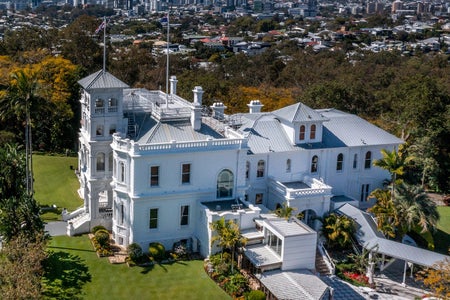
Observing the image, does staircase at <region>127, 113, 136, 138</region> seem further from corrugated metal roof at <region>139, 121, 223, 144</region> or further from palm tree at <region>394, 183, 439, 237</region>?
palm tree at <region>394, 183, 439, 237</region>

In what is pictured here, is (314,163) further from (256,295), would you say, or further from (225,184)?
(256,295)

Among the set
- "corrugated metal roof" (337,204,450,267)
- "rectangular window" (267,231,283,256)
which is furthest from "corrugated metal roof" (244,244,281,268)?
"corrugated metal roof" (337,204,450,267)

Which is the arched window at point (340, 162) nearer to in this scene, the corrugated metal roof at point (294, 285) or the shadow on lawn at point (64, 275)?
the corrugated metal roof at point (294, 285)

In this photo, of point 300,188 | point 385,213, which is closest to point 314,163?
point 300,188

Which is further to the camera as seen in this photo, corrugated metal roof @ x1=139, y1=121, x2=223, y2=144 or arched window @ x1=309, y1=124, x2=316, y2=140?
arched window @ x1=309, y1=124, x2=316, y2=140

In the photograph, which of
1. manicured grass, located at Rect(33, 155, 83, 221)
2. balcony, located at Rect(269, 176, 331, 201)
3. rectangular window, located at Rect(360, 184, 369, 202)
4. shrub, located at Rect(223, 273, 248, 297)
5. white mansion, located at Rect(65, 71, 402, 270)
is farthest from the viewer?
rectangular window, located at Rect(360, 184, 369, 202)

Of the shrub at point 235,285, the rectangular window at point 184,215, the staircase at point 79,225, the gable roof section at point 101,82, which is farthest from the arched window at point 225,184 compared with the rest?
the staircase at point 79,225
